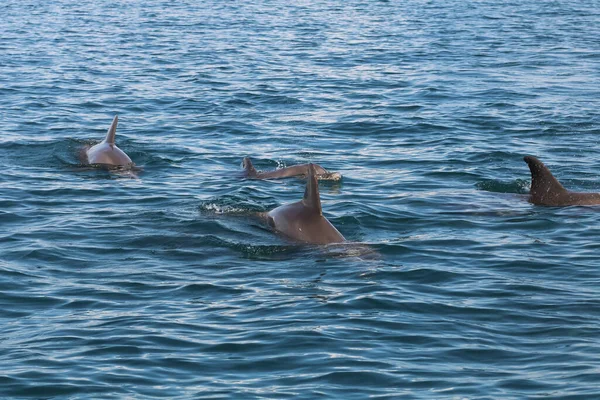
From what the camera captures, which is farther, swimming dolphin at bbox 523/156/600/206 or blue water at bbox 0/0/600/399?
swimming dolphin at bbox 523/156/600/206

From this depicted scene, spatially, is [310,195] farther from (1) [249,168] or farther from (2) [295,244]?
(1) [249,168]

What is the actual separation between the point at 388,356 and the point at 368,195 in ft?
24.5

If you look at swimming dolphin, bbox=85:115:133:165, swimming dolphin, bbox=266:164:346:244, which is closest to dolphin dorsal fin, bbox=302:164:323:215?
swimming dolphin, bbox=266:164:346:244

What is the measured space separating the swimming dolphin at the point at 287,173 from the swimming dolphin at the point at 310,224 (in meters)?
4.26

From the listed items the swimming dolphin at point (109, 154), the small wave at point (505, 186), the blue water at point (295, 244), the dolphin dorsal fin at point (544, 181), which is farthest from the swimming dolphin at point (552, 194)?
the swimming dolphin at point (109, 154)

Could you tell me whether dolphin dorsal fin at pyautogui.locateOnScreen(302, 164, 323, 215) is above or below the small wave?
above

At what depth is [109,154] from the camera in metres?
19.0

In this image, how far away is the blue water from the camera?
32.9ft

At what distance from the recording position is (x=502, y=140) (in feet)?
72.3

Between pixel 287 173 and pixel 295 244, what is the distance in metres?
5.02

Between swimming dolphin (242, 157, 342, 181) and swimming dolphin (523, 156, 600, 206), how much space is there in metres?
3.66

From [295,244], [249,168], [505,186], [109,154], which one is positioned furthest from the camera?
[109,154]

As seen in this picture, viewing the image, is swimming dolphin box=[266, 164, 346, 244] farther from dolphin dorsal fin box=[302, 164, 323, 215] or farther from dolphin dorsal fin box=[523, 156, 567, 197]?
dolphin dorsal fin box=[523, 156, 567, 197]

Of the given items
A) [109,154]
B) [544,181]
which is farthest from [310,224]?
[109,154]
